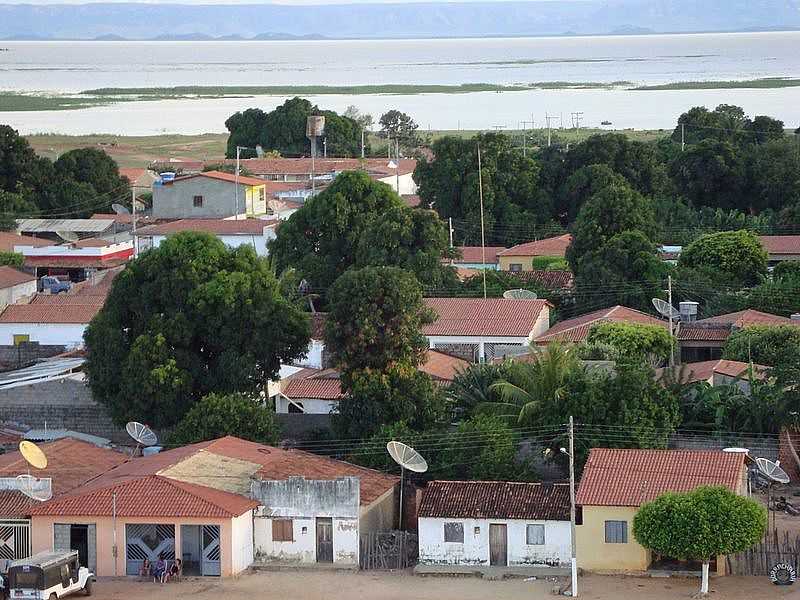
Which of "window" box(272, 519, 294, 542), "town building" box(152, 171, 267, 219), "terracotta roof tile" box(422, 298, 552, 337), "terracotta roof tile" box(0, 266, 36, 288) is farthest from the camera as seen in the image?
"town building" box(152, 171, 267, 219)

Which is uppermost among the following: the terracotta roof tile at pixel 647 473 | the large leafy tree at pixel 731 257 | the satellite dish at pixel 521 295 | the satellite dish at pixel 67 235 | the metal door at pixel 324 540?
the large leafy tree at pixel 731 257

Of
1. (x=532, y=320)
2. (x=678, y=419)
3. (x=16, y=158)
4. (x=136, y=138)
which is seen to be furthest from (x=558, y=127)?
(x=678, y=419)

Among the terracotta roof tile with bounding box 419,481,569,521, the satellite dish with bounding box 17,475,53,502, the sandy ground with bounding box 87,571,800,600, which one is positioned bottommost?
the sandy ground with bounding box 87,571,800,600

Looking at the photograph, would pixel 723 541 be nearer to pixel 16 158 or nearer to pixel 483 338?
pixel 483 338

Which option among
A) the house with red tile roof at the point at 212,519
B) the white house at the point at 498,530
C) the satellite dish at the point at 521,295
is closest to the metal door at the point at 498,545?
the white house at the point at 498,530

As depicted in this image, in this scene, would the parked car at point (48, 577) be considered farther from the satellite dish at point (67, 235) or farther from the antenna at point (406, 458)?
the satellite dish at point (67, 235)

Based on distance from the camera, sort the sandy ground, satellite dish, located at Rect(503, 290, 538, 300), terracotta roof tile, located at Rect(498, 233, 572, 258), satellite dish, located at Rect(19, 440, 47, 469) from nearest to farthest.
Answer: the sandy ground, satellite dish, located at Rect(19, 440, 47, 469), satellite dish, located at Rect(503, 290, 538, 300), terracotta roof tile, located at Rect(498, 233, 572, 258)

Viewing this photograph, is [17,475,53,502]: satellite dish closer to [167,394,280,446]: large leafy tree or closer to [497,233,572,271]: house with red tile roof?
[167,394,280,446]: large leafy tree

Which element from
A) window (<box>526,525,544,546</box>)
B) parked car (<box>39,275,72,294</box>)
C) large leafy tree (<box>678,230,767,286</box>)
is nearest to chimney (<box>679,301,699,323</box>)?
large leafy tree (<box>678,230,767,286</box>)

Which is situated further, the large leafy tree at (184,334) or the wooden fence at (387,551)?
the large leafy tree at (184,334)
